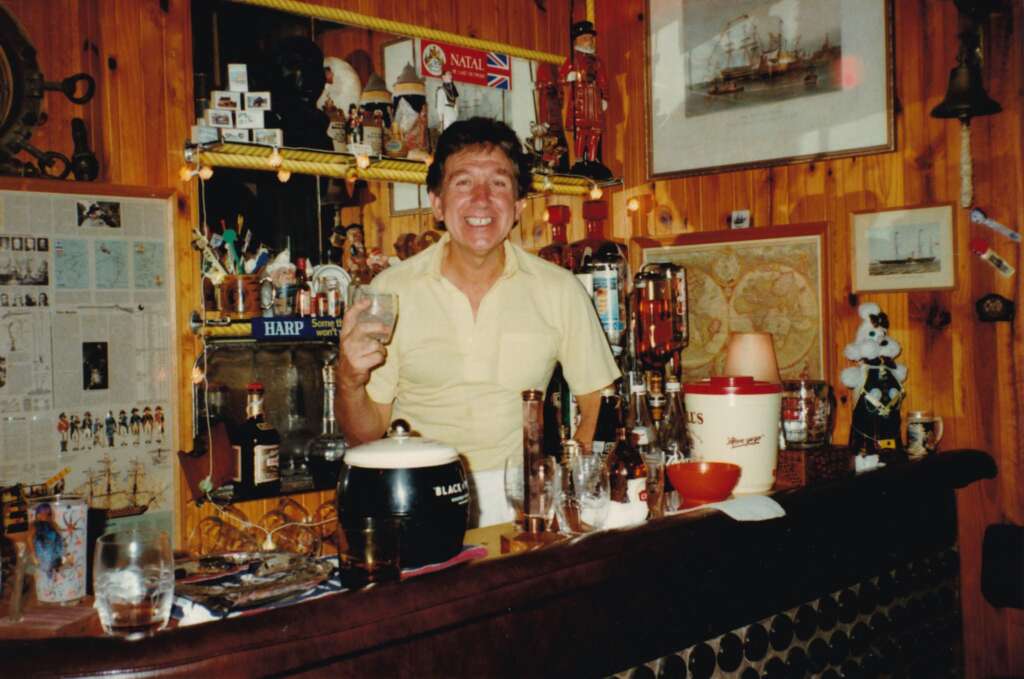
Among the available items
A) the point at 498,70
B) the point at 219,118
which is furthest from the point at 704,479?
A: the point at 498,70

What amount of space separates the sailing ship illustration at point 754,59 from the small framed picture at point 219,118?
6.11 feet

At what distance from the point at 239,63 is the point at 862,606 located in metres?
2.64

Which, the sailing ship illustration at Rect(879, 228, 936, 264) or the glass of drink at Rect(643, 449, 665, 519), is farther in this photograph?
the sailing ship illustration at Rect(879, 228, 936, 264)

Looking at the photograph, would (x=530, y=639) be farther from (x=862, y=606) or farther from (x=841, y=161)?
(x=841, y=161)

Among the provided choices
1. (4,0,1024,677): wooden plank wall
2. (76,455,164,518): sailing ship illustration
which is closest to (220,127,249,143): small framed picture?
(4,0,1024,677): wooden plank wall

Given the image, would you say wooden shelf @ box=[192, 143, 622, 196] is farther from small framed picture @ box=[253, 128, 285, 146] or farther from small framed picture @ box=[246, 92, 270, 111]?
small framed picture @ box=[246, 92, 270, 111]

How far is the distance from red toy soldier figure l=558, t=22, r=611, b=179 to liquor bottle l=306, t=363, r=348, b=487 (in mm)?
1454

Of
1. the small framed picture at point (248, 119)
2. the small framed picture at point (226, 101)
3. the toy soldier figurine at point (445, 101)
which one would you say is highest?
the toy soldier figurine at point (445, 101)

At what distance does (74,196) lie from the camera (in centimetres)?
277

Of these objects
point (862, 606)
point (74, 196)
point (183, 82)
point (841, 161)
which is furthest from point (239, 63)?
point (862, 606)

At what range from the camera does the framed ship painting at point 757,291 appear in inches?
130

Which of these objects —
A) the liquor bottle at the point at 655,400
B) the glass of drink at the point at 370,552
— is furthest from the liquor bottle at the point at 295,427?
the glass of drink at the point at 370,552

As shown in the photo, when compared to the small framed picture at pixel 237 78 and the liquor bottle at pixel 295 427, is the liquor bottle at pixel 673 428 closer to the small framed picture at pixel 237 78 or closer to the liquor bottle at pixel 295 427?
the liquor bottle at pixel 295 427

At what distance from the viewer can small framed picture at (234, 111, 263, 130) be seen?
300 centimetres
